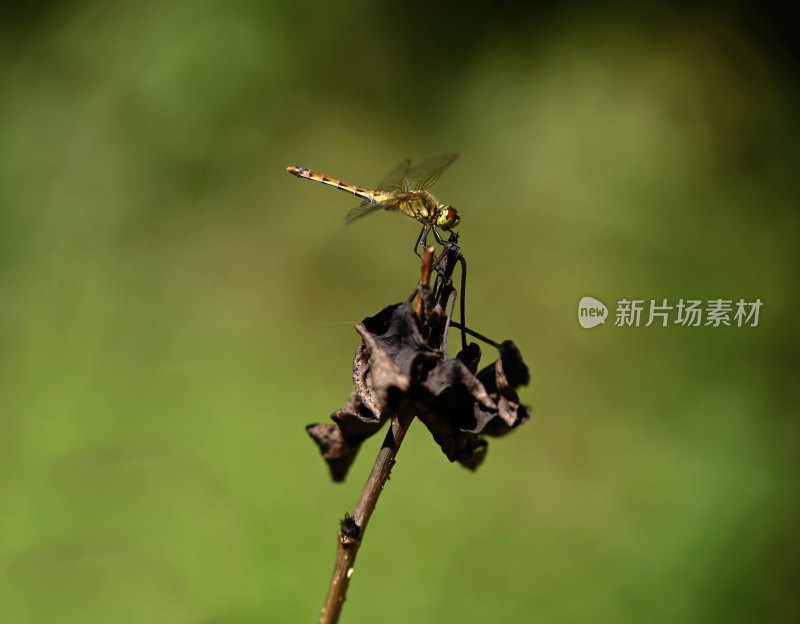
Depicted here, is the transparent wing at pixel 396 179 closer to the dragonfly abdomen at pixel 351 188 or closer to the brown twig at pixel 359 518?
the dragonfly abdomen at pixel 351 188

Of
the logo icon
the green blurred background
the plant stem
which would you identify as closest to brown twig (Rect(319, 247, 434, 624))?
the plant stem

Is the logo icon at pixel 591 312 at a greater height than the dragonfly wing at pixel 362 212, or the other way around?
the logo icon at pixel 591 312

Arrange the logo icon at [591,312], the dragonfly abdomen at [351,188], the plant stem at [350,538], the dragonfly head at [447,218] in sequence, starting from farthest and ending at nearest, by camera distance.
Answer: the logo icon at [591,312] → the dragonfly abdomen at [351,188] → the dragonfly head at [447,218] → the plant stem at [350,538]

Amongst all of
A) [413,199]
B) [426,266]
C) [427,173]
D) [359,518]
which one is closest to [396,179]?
[427,173]

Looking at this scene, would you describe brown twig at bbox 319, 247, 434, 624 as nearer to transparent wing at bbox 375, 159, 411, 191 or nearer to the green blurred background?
transparent wing at bbox 375, 159, 411, 191

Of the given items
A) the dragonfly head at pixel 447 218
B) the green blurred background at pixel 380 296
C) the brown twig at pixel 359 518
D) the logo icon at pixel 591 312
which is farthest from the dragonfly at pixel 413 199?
the logo icon at pixel 591 312

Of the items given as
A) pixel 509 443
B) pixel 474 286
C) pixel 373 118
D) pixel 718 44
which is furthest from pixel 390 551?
pixel 718 44

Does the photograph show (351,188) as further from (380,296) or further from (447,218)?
(380,296)
